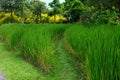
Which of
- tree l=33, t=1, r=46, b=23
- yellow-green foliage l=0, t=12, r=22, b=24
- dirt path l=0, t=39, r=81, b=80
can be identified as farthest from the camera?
tree l=33, t=1, r=46, b=23

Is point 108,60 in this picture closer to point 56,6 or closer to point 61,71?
point 61,71

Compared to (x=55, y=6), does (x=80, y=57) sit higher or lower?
lower

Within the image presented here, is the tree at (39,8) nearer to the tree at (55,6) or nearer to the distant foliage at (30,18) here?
the distant foliage at (30,18)

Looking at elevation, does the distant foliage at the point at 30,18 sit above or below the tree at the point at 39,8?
below

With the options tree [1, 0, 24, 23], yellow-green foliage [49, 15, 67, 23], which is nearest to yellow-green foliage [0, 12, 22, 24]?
tree [1, 0, 24, 23]

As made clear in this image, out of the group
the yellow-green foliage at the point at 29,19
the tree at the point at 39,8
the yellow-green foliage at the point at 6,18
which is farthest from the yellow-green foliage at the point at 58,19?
the yellow-green foliage at the point at 6,18

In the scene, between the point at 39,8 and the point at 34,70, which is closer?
the point at 34,70

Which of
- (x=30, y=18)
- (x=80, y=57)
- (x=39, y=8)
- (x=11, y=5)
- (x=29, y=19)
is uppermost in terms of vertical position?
(x=11, y=5)

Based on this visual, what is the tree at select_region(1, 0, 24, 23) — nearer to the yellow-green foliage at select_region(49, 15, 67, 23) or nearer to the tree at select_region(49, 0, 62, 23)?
the yellow-green foliage at select_region(49, 15, 67, 23)

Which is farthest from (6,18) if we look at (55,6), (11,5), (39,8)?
(55,6)

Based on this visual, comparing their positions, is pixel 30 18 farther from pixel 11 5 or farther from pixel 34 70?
pixel 34 70

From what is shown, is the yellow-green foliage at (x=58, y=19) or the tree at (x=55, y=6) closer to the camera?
the yellow-green foliage at (x=58, y=19)

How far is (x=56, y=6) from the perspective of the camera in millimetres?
45750

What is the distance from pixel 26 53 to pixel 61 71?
1.39 meters
